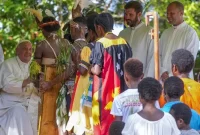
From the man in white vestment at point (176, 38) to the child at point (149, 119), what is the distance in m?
2.57

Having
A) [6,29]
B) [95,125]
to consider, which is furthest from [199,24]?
[95,125]

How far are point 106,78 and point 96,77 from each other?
0.43 ft

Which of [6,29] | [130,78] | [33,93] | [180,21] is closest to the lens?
[130,78]

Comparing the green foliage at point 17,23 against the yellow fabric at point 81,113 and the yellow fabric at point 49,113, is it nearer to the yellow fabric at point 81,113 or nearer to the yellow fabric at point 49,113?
the yellow fabric at point 49,113

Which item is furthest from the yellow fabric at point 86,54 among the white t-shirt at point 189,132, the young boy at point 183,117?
the white t-shirt at point 189,132

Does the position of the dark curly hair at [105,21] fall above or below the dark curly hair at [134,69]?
above

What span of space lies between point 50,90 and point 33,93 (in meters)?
0.35

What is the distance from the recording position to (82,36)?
8.73 m

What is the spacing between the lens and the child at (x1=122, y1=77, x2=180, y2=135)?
5.50m

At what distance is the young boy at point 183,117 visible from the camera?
19.0 ft

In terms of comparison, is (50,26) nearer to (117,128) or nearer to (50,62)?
(50,62)

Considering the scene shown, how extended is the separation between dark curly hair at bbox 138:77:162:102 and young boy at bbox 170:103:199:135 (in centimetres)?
33

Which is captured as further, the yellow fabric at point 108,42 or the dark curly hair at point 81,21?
the dark curly hair at point 81,21

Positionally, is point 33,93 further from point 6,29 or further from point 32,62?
point 6,29
